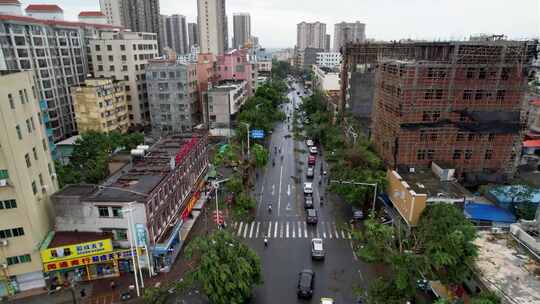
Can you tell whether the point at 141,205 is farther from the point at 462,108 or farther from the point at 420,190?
the point at 462,108

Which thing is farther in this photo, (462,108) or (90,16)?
(90,16)

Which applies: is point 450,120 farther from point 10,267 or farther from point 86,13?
point 86,13

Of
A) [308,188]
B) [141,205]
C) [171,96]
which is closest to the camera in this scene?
[141,205]

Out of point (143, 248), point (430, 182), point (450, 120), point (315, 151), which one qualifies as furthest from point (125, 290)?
point (315, 151)

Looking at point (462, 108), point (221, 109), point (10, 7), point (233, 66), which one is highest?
point (10, 7)

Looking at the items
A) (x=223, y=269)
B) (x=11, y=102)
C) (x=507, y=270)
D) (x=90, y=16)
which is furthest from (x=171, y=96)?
(x=507, y=270)

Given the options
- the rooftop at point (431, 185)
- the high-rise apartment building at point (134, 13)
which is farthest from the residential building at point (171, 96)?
the high-rise apartment building at point (134, 13)

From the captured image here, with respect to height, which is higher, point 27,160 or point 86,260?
point 27,160

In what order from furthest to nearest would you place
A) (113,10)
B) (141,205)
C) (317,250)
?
(113,10) < (317,250) < (141,205)
